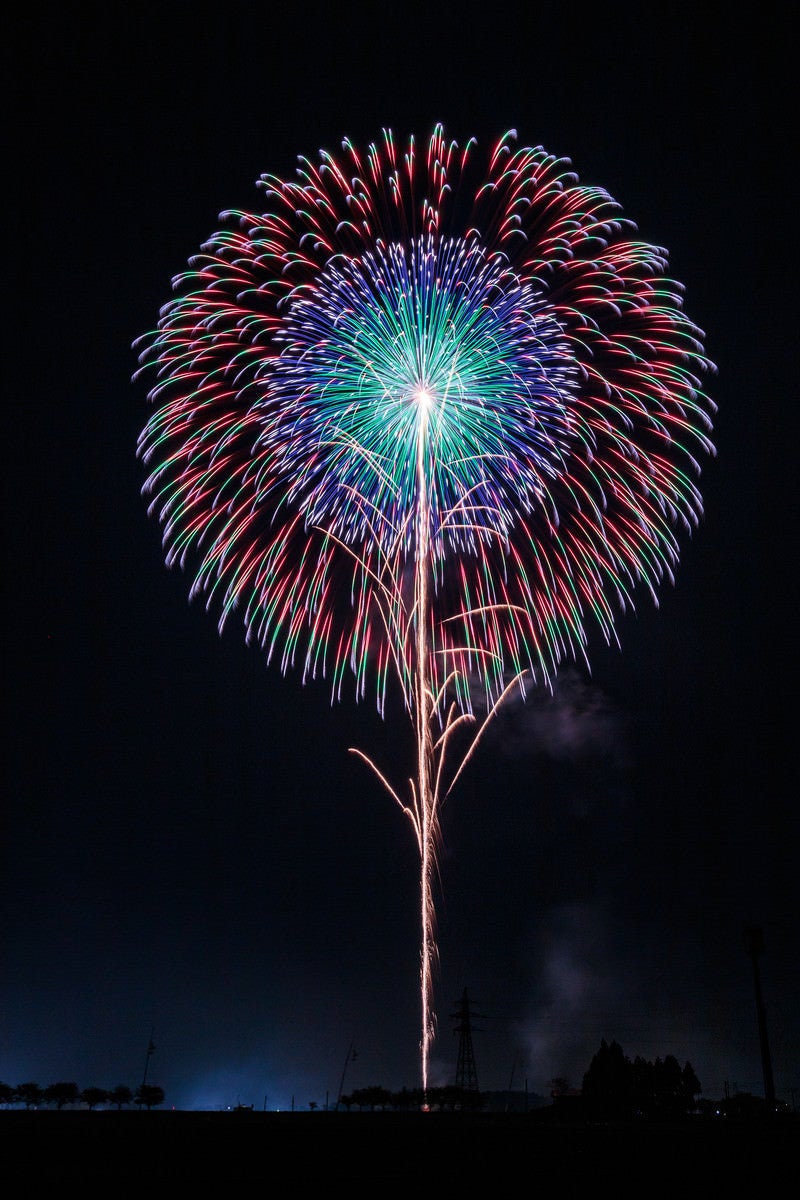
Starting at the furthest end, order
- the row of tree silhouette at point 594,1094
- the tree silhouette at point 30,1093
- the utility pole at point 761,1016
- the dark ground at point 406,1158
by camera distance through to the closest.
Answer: the tree silhouette at point 30,1093 → the row of tree silhouette at point 594,1094 → the utility pole at point 761,1016 → the dark ground at point 406,1158

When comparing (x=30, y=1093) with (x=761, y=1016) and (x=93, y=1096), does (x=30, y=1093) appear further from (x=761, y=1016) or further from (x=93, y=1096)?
(x=761, y=1016)

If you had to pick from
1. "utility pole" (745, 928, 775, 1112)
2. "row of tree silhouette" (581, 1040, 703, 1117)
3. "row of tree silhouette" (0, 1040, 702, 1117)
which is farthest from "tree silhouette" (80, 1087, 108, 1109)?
"utility pole" (745, 928, 775, 1112)

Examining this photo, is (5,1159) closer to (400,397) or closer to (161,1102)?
(400,397)

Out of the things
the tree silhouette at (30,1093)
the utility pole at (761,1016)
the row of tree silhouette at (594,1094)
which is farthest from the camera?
the tree silhouette at (30,1093)

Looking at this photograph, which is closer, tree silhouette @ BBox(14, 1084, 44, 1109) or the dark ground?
the dark ground

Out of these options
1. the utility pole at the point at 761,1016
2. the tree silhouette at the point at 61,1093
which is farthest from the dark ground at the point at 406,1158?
the tree silhouette at the point at 61,1093

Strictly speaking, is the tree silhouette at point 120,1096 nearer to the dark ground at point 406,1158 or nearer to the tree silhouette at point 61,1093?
the tree silhouette at point 61,1093

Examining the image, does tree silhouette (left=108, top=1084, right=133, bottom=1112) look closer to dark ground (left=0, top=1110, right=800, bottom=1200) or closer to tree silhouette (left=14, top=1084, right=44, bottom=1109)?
tree silhouette (left=14, top=1084, right=44, bottom=1109)
